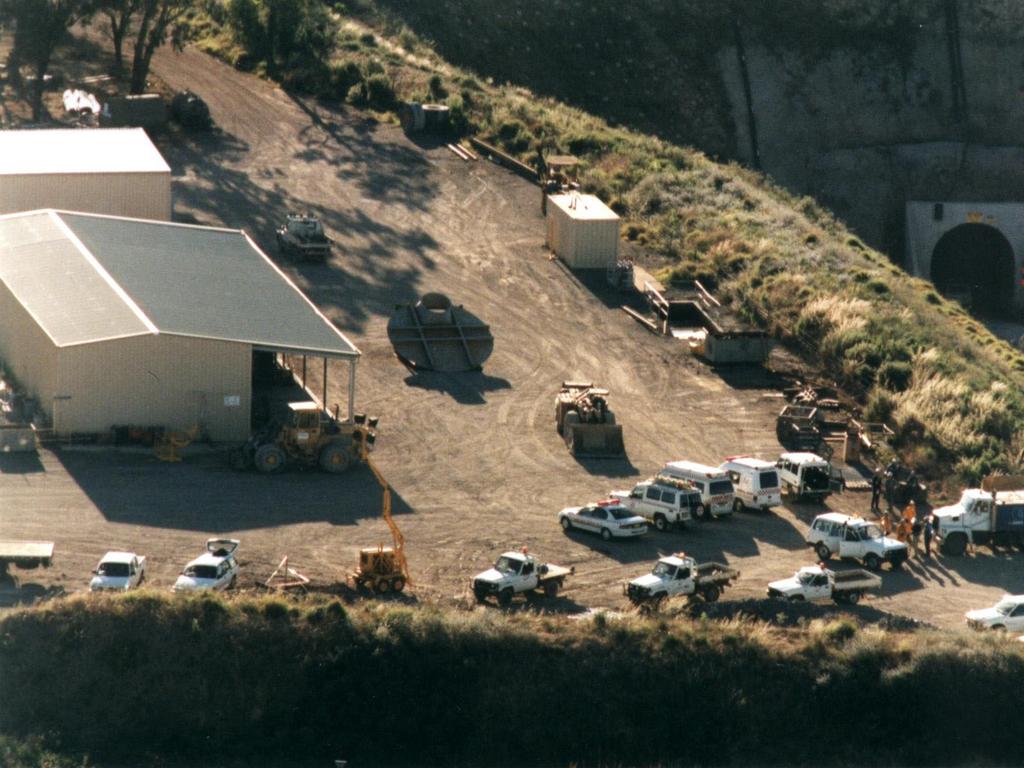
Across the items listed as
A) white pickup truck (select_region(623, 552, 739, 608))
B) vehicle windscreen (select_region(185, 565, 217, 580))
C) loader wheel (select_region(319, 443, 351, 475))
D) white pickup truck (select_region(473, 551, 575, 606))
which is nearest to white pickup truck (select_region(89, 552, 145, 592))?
vehicle windscreen (select_region(185, 565, 217, 580))

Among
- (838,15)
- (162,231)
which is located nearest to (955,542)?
(162,231)

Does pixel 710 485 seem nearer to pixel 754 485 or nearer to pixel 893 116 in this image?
pixel 754 485

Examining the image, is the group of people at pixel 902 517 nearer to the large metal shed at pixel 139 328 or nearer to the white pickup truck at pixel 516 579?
the white pickup truck at pixel 516 579

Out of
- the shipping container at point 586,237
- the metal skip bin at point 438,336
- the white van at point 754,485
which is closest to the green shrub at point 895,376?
the white van at point 754,485

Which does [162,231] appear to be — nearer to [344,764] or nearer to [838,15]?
[344,764]

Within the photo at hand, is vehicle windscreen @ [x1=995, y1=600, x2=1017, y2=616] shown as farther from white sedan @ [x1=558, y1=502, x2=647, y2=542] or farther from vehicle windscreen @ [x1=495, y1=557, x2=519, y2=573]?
vehicle windscreen @ [x1=495, y1=557, x2=519, y2=573]

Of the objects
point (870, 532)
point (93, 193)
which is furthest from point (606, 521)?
point (93, 193)
